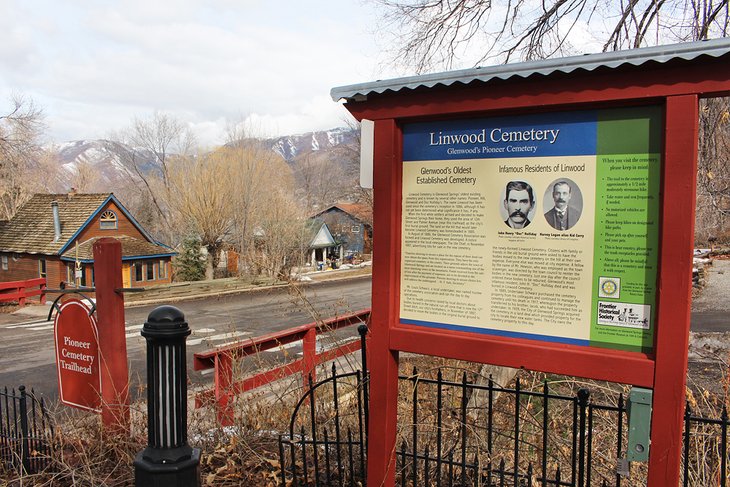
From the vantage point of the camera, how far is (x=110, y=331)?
4.24m

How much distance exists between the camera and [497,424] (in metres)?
5.37

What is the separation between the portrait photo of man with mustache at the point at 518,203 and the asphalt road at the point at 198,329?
2284 millimetres

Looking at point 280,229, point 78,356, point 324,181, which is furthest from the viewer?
point 324,181

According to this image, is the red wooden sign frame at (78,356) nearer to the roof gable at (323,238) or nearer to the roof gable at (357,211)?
the roof gable at (323,238)

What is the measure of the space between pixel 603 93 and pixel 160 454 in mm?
2821

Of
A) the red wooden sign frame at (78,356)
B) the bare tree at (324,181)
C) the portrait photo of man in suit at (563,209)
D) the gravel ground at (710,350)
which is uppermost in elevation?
the bare tree at (324,181)

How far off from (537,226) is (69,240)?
30.2 meters

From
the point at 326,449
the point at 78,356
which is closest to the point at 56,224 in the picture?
the point at 78,356

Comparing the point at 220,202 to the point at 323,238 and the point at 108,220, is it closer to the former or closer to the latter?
the point at 108,220

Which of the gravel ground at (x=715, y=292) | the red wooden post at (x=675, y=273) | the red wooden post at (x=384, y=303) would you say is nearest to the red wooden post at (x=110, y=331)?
the red wooden post at (x=384, y=303)

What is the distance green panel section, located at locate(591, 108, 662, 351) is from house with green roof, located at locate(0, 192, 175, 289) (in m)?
28.8

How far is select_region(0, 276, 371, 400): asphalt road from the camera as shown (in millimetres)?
11703

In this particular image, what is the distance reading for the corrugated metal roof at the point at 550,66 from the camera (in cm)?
230

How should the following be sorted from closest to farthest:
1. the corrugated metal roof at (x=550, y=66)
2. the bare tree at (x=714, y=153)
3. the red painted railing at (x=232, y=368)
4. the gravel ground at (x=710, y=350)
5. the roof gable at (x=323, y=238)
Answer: the corrugated metal roof at (x=550, y=66), the red painted railing at (x=232, y=368), the bare tree at (x=714, y=153), the gravel ground at (x=710, y=350), the roof gable at (x=323, y=238)
